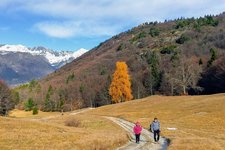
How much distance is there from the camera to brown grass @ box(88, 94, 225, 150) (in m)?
51.0

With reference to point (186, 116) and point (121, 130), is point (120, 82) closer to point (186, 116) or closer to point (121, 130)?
point (186, 116)

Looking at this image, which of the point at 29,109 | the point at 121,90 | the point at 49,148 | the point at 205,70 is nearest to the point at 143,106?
the point at 121,90

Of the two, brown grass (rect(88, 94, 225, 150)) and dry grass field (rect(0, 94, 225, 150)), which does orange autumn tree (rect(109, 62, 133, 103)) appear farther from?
dry grass field (rect(0, 94, 225, 150))

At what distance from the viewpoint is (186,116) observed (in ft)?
267

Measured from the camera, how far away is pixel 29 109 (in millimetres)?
190250

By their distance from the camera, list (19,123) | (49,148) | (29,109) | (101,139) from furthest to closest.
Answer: (29,109) → (19,123) → (101,139) → (49,148)

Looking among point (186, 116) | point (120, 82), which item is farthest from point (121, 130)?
point (120, 82)

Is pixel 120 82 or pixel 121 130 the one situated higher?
pixel 120 82

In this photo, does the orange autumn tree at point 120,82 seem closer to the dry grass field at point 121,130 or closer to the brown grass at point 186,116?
the brown grass at point 186,116

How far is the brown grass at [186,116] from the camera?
51003mm

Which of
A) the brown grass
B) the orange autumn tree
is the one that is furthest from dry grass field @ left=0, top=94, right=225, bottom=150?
the orange autumn tree

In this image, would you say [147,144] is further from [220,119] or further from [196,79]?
[196,79]

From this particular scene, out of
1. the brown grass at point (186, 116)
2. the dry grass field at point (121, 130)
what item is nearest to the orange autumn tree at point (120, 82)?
the brown grass at point (186, 116)

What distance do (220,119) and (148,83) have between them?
99.3m
